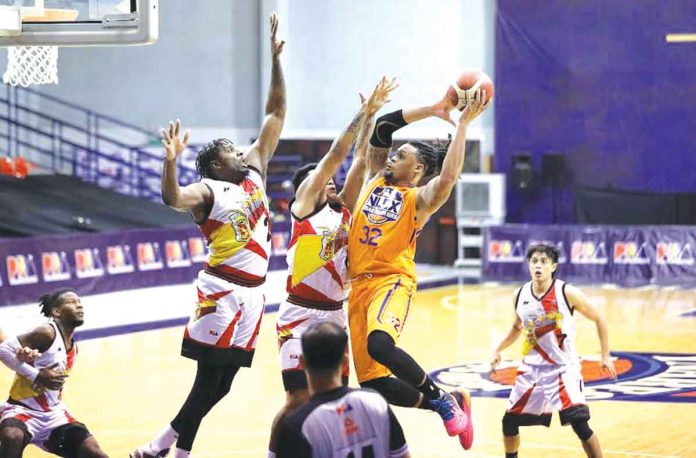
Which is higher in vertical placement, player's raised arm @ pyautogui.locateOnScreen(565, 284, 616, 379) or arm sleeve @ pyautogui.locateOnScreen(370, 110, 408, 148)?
arm sleeve @ pyautogui.locateOnScreen(370, 110, 408, 148)

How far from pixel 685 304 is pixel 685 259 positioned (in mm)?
2522

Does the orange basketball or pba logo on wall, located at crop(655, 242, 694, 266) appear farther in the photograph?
pba logo on wall, located at crop(655, 242, 694, 266)

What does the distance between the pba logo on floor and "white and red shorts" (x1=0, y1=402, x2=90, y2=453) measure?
16.1ft

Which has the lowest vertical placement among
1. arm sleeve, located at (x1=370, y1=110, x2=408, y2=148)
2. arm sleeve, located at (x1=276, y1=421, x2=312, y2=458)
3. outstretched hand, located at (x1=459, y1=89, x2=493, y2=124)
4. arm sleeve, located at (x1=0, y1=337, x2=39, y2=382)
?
arm sleeve, located at (x1=0, y1=337, x2=39, y2=382)

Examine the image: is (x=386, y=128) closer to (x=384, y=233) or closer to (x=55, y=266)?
(x=384, y=233)

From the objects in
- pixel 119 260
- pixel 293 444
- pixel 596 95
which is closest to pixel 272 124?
pixel 293 444

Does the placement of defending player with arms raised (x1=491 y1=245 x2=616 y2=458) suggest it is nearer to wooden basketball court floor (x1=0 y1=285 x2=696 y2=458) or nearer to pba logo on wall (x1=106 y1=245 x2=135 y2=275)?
wooden basketball court floor (x1=0 y1=285 x2=696 y2=458)

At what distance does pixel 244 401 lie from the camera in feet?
38.0

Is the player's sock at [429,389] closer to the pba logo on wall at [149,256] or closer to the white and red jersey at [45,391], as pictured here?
the white and red jersey at [45,391]

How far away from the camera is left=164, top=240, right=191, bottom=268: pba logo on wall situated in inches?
770

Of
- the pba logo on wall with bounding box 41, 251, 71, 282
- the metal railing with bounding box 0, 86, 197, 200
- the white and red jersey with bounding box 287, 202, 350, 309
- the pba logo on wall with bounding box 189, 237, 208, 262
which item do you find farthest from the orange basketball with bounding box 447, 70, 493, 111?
the metal railing with bounding box 0, 86, 197, 200

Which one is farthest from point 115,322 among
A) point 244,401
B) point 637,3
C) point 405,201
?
point 637,3

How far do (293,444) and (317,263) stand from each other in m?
3.18

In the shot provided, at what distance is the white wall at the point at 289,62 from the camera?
84.0 feet
